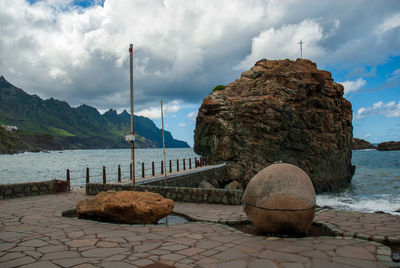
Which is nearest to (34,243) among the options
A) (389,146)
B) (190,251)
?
(190,251)

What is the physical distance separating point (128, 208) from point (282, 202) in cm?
352

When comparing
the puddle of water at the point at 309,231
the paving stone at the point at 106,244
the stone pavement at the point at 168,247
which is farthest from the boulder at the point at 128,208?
the puddle of water at the point at 309,231

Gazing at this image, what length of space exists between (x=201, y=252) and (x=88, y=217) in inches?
158

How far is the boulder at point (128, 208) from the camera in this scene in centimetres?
698

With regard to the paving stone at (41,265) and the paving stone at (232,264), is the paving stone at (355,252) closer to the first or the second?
the paving stone at (232,264)

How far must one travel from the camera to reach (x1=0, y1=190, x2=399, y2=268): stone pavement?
424 cm

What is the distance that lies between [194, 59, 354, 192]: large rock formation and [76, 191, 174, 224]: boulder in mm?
25365

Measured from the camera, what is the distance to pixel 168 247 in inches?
198

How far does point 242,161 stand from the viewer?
3309 cm

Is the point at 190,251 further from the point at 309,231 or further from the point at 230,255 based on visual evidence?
the point at 309,231

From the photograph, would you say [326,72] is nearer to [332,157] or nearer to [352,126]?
[352,126]

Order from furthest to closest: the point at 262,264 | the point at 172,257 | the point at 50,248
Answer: the point at 50,248 < the point at 172,257 < the point at 262,264

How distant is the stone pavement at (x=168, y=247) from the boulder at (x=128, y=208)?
0.33 meters

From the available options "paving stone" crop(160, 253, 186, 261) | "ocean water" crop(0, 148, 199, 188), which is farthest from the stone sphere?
"ocean water" crop(0, 148, 199, 188)
